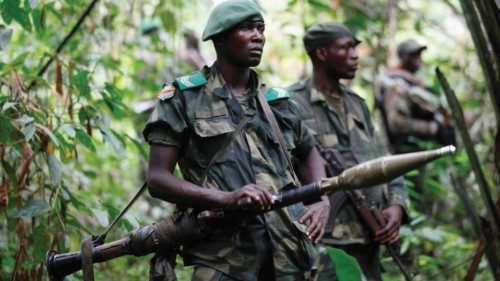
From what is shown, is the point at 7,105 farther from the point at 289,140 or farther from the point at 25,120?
the point at 289,140

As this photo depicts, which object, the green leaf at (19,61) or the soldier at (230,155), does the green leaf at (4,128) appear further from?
the soldier at (230,155)

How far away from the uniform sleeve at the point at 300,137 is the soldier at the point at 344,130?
784 mm

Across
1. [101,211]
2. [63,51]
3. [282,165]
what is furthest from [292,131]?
[63,51]

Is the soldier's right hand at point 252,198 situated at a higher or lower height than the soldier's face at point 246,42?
lower

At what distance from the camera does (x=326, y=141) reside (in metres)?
4.94

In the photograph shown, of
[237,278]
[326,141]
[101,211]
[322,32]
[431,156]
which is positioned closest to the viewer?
[431,156]

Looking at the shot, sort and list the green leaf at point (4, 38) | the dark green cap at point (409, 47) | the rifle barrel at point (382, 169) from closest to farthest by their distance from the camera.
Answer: the rifle barrel at point (382, 169), the green leaf at point (4, 38), the dark green cap at point (409, 47)

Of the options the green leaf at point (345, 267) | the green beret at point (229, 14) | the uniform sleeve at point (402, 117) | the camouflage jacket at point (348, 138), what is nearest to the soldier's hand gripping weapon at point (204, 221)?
the green leaf at point (345, 267)

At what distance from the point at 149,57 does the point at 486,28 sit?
5948 mm

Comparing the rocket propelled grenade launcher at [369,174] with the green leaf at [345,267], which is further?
the green leaf at [345,267]

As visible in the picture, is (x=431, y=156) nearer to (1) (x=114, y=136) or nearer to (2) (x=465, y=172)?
(1) (x=114, y=136)

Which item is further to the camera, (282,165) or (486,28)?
(282,165)

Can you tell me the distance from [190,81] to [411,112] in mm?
4865

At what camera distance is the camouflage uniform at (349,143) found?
483cm
